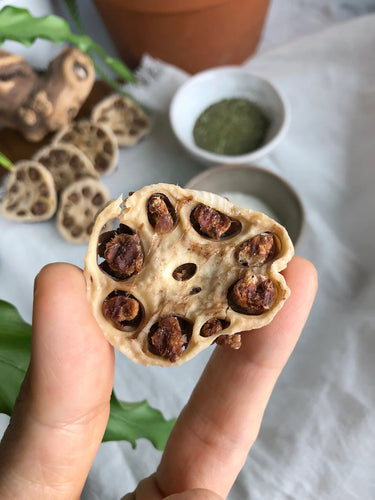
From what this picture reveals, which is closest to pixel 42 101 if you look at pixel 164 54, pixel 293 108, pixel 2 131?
pixel 2 131

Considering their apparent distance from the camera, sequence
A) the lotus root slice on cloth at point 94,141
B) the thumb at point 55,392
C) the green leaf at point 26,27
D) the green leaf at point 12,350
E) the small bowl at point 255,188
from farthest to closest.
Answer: the lotus root slice on cloth at point 94,141 → the small bowl at point 255,188 → the green leaf at point 26,27 → the green leaf at point 12,350 → the thumb at point 55,392

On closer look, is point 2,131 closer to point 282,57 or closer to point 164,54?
point 164,54

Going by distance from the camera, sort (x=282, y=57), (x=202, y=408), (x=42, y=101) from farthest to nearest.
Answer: (x=282, y=57) < (x=42, y=101) < (x=202, y=408)

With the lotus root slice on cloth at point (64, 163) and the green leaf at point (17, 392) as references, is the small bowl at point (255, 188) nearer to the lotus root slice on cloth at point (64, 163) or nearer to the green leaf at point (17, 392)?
the lotus root slice on cloth at point (64, 163)

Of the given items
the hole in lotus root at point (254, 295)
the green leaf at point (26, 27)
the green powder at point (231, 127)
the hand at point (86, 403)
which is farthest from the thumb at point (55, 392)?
the green powder at point (231, 127)

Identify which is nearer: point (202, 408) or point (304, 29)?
point (202, 408)

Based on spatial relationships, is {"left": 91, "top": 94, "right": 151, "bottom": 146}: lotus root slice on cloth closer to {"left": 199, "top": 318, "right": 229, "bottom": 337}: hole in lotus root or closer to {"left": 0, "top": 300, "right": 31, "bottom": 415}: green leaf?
{"left": 0, "top": 300, "right": 31, "bottom": 415}: green leaf
